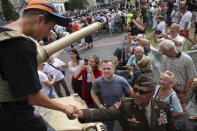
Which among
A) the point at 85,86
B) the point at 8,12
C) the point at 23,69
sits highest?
the point at 8,12

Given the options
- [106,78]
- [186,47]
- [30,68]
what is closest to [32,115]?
[30,68]

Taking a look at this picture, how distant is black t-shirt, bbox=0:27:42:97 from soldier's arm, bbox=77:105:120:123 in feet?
2.88

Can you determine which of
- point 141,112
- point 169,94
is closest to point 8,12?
point 169,94

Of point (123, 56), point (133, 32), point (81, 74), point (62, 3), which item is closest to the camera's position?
point (81, 74)

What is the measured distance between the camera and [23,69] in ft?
3.57

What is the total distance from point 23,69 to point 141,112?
4.76 ft

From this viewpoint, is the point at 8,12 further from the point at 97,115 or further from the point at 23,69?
the point at 23,69

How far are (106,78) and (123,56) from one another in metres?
2.38

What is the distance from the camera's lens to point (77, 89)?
14.3 ft

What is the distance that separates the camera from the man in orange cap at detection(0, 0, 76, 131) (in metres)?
1.06

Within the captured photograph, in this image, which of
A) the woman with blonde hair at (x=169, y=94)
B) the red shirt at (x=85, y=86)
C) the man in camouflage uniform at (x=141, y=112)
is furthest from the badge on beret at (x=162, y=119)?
the red shirt at (x=85, y=86)

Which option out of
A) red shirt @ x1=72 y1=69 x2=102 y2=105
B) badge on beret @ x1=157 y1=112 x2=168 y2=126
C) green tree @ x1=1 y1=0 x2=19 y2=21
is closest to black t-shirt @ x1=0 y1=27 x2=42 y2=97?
badge on beret @ x1=157 y1=112 x2=168 y2=126

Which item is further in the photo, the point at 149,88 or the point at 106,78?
the point at 106,78

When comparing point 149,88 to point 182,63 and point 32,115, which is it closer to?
point 32,115
